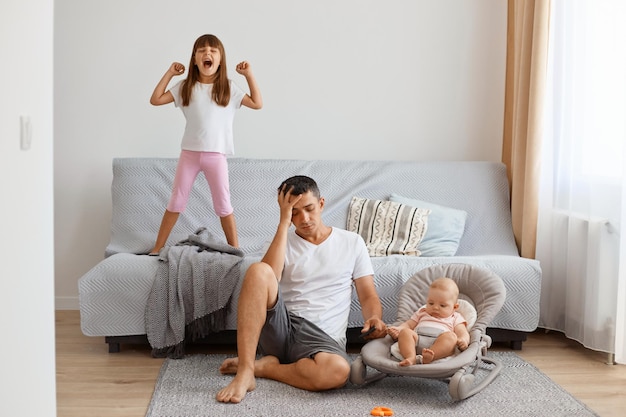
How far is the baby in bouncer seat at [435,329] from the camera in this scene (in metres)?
3.01

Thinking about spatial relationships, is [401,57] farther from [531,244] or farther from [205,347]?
[205,347]

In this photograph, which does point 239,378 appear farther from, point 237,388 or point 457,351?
point 457,351

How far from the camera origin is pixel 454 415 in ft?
9.45

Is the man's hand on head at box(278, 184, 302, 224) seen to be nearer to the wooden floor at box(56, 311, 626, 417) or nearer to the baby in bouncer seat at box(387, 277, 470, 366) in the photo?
the baby in bouncer seat at box(387, 277, 470, 366)

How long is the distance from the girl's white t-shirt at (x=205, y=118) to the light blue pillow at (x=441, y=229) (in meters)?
0.99

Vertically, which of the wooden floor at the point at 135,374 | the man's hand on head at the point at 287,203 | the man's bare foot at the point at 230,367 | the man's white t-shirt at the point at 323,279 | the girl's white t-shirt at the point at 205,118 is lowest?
the wooden floor at the point at 135,374

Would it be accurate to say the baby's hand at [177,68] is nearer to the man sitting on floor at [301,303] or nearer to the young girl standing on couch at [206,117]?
the young girl standing on couch at [206,117]

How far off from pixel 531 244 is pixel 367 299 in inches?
50.8

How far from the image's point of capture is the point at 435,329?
311cm

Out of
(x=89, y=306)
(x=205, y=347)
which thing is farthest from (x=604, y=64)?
(x=89, y=306)

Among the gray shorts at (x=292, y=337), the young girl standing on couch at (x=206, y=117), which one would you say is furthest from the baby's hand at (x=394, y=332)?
the young girl standing on couch at (x=206, y=117)

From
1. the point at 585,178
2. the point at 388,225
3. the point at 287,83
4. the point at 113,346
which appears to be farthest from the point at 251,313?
the point at 287,83
